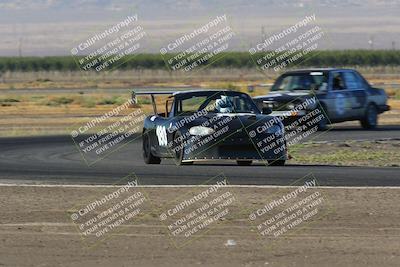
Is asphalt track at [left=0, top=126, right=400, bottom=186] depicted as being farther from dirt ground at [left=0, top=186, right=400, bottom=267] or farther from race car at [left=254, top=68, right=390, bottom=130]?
race car at [left=254, top=68, right=390, bottom=130]

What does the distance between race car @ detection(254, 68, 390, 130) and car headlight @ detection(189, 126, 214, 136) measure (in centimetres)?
892

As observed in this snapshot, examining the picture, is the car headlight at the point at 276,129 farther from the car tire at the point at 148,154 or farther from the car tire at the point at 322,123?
the car tire at the point at 322,123

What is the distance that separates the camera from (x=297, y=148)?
25609mm

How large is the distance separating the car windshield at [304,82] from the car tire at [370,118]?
1.81 m

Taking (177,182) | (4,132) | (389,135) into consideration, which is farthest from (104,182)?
(4,132)

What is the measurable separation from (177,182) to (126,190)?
136 centimetres

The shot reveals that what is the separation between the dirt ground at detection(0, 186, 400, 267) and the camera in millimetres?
11188

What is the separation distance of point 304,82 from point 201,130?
428 inches

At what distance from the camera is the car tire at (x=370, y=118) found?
104 feet

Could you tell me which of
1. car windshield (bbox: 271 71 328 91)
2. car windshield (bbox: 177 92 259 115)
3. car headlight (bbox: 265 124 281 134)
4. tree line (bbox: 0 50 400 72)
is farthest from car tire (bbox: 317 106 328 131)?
tree line (bbox: 0 50 400 72)

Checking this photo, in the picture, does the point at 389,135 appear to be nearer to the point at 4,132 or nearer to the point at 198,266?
the point at 4,132

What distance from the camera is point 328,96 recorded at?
3033cm

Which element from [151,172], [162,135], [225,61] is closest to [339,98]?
[162,135]

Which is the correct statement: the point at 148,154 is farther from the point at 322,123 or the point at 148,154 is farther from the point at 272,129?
the point at 322,123
